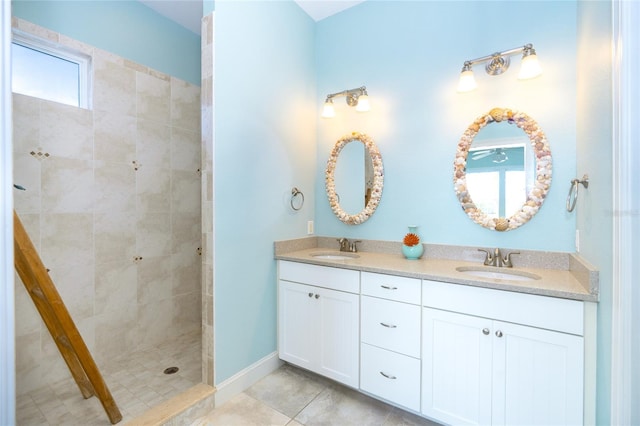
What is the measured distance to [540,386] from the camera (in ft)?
4.24

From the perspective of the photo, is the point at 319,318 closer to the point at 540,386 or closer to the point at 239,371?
the point at 239,371

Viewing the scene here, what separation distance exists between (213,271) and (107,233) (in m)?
1.09

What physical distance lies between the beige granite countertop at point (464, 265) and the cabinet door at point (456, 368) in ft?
0.66

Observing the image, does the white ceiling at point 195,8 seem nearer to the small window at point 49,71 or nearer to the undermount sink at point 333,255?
the small window at point 49,71

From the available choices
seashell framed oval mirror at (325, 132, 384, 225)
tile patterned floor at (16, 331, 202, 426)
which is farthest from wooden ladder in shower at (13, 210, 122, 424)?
seashell framed oval mirror at (325, 132, 384, 225)

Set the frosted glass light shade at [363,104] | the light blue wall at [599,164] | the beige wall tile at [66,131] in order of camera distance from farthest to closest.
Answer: the frosted glass light shade at [363,104] < the beige wall tile at [66,131] < the light blue wall at [599,164]

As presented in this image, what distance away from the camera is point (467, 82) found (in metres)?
1.83

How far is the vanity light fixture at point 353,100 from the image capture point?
2.30 meters

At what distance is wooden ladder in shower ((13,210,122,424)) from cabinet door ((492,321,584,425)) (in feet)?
6.50

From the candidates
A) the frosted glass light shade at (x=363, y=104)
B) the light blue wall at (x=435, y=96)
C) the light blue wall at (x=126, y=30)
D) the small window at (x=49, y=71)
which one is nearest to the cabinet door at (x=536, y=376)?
the light blue wall at (x=435, y=96)

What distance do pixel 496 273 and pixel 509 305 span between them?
412mm

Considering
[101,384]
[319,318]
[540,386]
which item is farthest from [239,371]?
[540,386]

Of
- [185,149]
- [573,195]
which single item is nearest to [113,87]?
[185,149]

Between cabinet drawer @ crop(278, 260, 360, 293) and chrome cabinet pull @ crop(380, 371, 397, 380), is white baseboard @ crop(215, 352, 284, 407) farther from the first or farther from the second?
chrome cabinet pull @ crop(380, 371, 397, 380)
